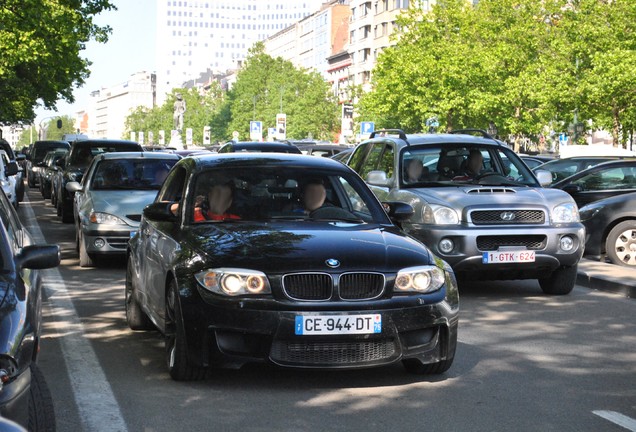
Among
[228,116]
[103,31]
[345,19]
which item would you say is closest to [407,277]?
[103,31]

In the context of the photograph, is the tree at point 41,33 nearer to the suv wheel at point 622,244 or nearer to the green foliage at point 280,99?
the suv wheel at point 622,244

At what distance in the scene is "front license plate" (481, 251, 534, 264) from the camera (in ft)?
37.3

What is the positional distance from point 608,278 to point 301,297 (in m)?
7.19

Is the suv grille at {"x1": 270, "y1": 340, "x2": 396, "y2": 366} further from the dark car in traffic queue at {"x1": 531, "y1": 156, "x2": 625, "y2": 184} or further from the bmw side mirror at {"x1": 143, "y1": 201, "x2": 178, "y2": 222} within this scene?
the dark car in traffic queue at {"x1": 531, "y1": 156, "x2": 625, "y2": 184}

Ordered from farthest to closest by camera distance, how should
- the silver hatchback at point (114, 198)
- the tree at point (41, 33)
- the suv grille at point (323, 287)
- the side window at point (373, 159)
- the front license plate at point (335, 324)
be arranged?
the tree at point (41, 33) < the silver hatchback at point (114, 198) < the side window at point (373, 159) < the suv grille at point (323, 287) < the front license plate at point (335, 324)

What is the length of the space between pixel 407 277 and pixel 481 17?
59.6 meters

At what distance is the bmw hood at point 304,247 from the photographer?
664 cm

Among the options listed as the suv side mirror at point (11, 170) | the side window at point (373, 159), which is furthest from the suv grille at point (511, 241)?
the suv side mirror at point (11, 170)

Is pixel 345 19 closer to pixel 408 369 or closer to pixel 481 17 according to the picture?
pixel 481 17

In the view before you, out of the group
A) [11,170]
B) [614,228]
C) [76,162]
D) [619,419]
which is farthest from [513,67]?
[619,419]

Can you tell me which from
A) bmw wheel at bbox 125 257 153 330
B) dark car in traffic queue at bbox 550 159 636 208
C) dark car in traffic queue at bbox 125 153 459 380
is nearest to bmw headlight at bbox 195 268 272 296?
dark car in traffic queue at bbox 125 153 459 380

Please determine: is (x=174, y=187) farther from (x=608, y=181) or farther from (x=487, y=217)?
(x=608, y=181)

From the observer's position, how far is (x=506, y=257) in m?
11.4

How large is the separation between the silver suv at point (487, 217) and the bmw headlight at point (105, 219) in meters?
3.66
